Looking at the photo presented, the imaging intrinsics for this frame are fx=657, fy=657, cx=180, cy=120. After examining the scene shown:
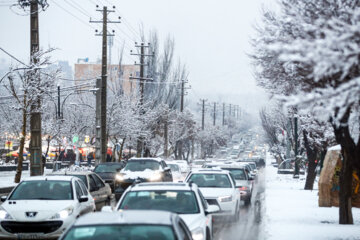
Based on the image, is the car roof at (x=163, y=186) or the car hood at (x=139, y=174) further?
the car hood at (x=139, y=174)

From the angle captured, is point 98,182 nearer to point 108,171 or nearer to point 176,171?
point 108,171

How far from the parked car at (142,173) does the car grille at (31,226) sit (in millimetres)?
12339

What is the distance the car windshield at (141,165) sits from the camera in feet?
84.7

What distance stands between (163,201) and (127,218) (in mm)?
4684

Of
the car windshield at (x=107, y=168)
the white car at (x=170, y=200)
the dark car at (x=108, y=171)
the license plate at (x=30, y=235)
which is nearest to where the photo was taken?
the white car at (x=170, y=200)

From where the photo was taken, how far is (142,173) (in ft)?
83.3

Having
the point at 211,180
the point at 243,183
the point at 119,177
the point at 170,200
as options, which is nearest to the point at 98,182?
the point at 211,180

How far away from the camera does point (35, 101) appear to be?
27.0 metres

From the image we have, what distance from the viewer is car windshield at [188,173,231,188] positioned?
18.8 m

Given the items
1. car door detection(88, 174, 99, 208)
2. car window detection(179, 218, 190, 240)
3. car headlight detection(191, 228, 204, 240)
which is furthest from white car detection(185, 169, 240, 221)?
car window detection(179, 218, 190, 240)

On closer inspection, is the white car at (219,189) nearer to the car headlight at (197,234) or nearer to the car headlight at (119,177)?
the car headlight at (119,177)

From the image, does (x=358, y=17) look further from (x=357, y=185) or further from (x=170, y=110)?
(x=170, y=110)

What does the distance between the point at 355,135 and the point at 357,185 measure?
593cm

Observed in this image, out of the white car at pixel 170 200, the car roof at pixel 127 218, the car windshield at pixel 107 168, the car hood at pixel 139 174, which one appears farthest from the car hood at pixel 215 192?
the car windshield at pixel 107 168
